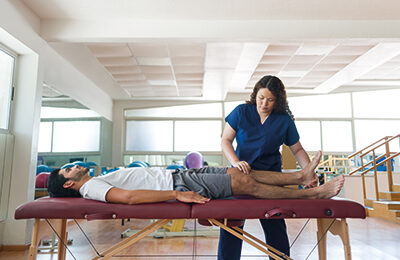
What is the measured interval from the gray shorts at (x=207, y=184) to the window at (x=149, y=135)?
6.25m

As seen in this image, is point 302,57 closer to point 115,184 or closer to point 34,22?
point 34,22

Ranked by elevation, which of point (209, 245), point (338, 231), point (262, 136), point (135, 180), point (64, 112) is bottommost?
point (209, 245)

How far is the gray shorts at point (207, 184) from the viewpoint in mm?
1580

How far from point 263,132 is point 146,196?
745 mm

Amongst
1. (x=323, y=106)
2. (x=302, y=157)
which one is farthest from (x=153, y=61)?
(x=323, y=106)

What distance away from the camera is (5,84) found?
288 cm

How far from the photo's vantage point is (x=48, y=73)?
3.74 m

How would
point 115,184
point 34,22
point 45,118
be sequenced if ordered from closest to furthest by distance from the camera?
1. point 115,184
2. point 34,22
3. point 45,118

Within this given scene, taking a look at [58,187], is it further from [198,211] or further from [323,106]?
[323,106]

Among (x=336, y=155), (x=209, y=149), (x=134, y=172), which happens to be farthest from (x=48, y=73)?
(x=336, y=155)

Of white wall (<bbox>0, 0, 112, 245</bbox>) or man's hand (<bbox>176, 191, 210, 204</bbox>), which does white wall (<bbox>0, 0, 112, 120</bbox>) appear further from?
man's hand (<bbox>176, 191, 210, 204</bbox>)

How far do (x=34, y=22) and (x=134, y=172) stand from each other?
7.54 ft

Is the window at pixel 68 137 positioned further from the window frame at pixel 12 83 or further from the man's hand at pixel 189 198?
the man's hand at pixel 189 198

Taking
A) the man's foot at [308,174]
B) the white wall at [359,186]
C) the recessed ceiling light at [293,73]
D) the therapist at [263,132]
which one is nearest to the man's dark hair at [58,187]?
the therapist at [263,132]
